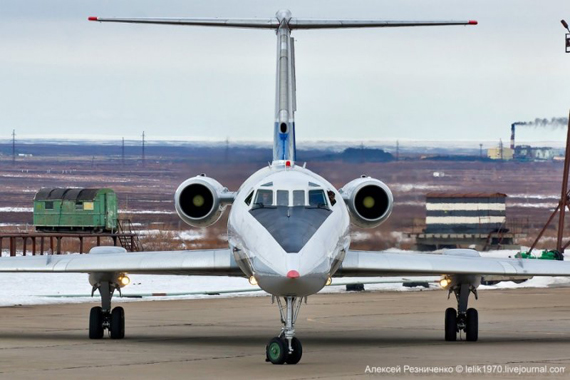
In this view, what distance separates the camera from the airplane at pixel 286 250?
17594 millimetres

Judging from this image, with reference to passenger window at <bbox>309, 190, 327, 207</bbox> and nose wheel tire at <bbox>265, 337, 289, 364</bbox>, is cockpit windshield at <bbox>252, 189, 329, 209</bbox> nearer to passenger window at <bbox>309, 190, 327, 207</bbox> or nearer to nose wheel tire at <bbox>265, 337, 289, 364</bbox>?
passenger window at <bbox>309, 190, 327, 207</bbox>

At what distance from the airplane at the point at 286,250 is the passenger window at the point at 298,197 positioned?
1cm

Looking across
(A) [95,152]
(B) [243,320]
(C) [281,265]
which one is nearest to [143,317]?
(B) [243,320]

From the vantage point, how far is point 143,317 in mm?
29891

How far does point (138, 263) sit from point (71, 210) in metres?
39.7

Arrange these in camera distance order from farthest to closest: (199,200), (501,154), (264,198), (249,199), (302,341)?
(501,154) → (302,341) → (199,200) → (249,199) → (264,198)

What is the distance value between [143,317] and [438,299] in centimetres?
1056

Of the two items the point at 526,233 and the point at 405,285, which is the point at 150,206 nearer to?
the point at 526,233

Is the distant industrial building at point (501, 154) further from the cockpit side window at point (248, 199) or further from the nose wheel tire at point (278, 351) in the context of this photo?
the nose wheel tire at point (278, 351)

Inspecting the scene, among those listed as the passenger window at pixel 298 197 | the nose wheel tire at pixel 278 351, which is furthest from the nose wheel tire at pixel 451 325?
the nose wheel tire at pixel 278 351

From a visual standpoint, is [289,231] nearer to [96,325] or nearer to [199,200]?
[199,200]

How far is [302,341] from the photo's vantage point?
22.6 meters

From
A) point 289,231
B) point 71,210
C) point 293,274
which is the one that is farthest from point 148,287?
point 293,274

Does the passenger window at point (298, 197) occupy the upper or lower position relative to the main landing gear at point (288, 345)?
upper
